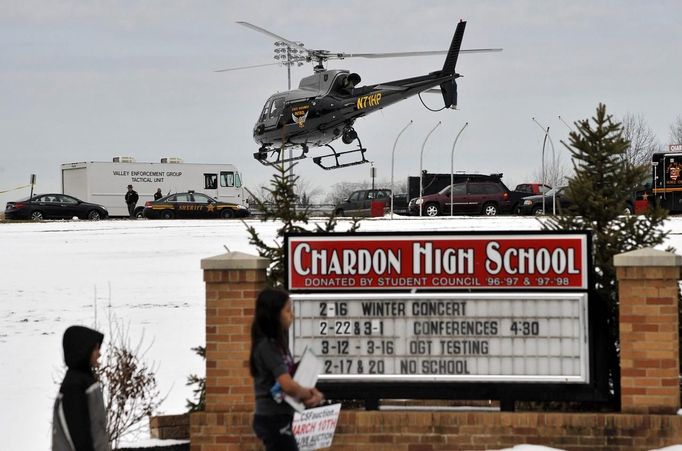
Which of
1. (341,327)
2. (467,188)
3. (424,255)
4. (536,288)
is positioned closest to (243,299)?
(341,327)

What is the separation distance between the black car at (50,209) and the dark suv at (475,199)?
14172 millimetres

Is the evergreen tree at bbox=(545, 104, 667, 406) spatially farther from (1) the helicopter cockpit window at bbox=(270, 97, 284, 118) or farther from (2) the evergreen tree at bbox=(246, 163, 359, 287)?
(1) the helicopter cockpit window at bbox=(270, 97, 284, 118)

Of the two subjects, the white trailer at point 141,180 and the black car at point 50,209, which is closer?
the black car at point 50,209

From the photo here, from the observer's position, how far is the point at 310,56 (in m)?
39.7

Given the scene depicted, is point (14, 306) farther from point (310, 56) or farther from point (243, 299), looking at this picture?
point (310, 56)

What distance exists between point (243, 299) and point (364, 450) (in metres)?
1.53

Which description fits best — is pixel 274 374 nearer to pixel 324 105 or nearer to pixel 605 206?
pixel 605 206

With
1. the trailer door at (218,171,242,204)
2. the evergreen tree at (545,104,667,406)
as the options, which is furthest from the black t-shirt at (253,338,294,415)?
the trailer door at (218,171,242,204)

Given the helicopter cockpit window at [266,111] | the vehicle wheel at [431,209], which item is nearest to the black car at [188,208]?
the helicopter cockpit window at [266,111]

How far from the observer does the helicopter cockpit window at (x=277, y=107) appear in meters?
39.9

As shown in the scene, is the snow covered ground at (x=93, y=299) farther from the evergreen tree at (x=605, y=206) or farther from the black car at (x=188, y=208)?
the black car at (x=188, y=208)

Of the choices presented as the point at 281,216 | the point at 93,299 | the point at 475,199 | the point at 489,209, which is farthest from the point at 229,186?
the point at 281,216

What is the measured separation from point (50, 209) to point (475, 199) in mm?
17688

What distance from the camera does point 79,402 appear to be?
218 inches
